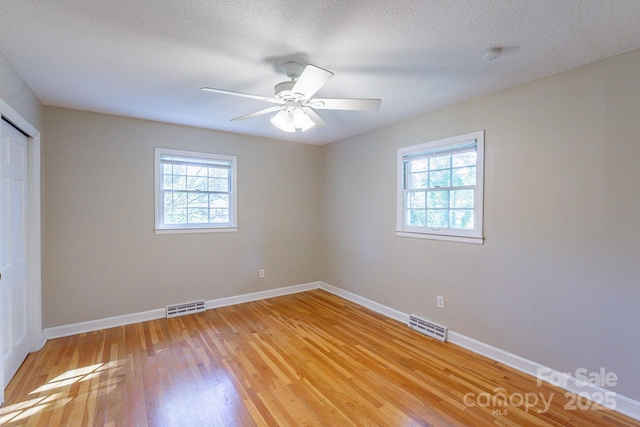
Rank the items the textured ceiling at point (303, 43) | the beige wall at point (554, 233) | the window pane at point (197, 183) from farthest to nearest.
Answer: the window pane at point (197, 183) → the beige wall at point (554, 233) → the textured ceiling at point (303, 43)

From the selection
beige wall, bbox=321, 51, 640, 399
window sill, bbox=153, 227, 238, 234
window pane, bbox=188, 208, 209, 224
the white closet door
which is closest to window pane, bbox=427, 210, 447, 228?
beige wall, bbox=321, 51, 640, 399

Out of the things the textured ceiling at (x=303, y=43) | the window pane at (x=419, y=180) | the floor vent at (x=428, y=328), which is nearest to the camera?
the textured ceiling at (x=303, y=43)

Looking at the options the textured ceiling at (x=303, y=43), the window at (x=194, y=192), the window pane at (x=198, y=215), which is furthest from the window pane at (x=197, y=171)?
the textured ceiling at (x=303, y=43)

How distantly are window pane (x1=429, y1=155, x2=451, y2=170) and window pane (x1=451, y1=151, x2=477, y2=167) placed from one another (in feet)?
0.22

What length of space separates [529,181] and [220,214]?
11.8 ft

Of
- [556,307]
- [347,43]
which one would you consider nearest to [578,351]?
[556,307]

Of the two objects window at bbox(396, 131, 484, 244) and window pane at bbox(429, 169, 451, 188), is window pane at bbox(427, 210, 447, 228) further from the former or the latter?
window pane at bbox(429, 169, 451, 188)

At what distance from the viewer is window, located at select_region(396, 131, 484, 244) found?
280 cm

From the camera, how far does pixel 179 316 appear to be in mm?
3625

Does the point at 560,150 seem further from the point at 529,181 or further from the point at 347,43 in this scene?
the point at 347,43

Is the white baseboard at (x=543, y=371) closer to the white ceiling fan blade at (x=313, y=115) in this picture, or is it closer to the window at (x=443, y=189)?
the window at (x=443, y=189)

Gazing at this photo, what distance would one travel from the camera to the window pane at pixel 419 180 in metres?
3.26

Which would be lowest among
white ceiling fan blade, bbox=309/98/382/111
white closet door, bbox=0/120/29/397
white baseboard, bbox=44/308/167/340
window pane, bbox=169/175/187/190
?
white baseboard, bbox=44/308/167/340

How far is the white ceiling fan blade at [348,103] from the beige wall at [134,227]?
7.58 feet
